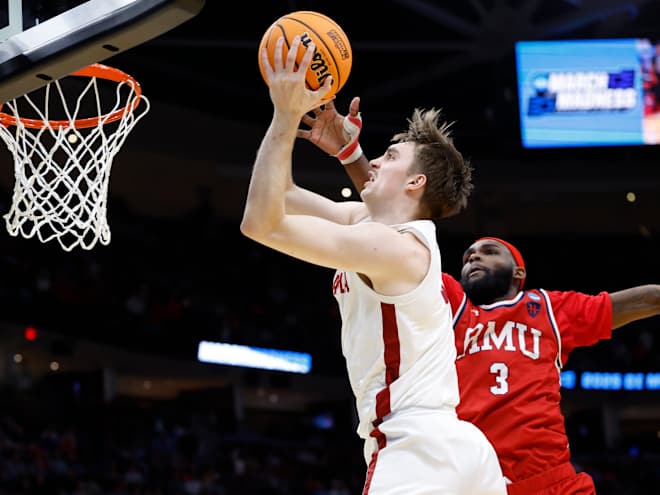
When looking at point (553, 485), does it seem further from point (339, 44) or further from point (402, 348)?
point (339, 44)

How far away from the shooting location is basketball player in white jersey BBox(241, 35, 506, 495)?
2.68 m

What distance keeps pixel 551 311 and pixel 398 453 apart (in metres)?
1.76

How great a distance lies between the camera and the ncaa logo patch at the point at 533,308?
14.2 ft

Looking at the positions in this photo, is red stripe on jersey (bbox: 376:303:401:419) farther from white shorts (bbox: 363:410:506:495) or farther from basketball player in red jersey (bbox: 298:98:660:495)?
basketball player in red jersey (bbox: 298:98:660:495)

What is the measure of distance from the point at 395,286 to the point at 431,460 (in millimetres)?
488

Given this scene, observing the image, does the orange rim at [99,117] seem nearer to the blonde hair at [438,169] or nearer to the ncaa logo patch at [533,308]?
the blonde hair at [438,169]

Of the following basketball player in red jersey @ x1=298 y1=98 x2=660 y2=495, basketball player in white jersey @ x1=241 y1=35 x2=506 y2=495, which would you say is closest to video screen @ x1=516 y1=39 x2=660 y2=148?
basketball player in red jersey @ x1=298 y1=98 x2=660 y2=495

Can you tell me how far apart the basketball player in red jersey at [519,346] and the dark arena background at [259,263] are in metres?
7.07

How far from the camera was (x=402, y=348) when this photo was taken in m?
2.87

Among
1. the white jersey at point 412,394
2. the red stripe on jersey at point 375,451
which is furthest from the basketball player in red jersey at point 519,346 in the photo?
the red stripe on jersey at point 375,451

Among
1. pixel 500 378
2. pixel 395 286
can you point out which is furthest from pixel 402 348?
pixel 500 378

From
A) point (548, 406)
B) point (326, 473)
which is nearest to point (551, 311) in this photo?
point (548, 406)

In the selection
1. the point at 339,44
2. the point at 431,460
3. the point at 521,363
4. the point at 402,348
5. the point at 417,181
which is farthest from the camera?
the point at 521,363

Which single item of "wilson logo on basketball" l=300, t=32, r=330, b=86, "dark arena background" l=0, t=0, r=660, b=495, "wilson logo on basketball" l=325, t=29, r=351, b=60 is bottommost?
"dark arena background" l=0, t=0, r=660, b=495
